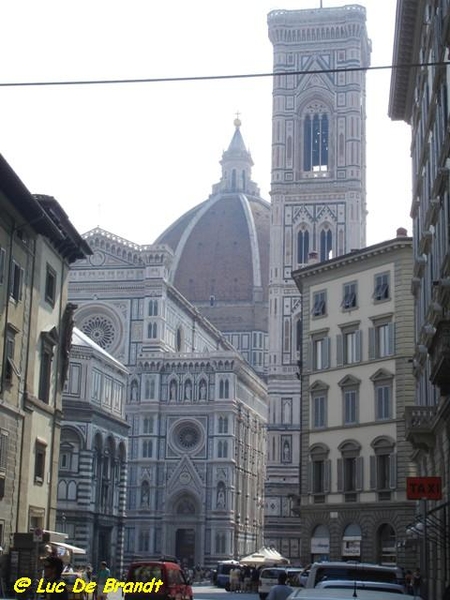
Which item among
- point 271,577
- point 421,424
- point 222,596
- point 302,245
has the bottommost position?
point 222,596

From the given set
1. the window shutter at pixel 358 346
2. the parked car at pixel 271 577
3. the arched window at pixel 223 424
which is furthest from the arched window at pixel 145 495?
the window shutter at pixel 358 346

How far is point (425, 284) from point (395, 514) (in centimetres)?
1391

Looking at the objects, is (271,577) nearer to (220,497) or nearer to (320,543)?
(320,543)

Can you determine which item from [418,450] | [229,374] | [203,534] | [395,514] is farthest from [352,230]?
[418,450]

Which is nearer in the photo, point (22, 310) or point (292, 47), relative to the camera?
point (22, 310)

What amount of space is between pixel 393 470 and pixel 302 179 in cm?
5308

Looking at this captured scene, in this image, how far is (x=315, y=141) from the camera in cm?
9562

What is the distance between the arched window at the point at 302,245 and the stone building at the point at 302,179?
0.27 ft

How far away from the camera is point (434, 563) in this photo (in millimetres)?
31797

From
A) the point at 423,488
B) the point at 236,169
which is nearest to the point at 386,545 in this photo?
the point at 423,488

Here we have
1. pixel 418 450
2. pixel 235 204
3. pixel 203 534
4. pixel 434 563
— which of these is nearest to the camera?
pixel 434 563

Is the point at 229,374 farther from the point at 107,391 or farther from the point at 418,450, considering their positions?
the point at 418,450

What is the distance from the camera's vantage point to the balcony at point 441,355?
21.8 meters

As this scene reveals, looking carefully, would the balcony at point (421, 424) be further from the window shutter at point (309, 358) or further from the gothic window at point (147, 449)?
the gothic window at point (147, 449)
